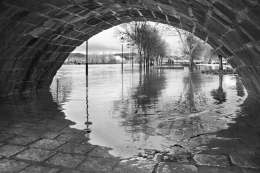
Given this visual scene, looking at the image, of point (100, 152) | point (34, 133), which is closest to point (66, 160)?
point (100, 152)

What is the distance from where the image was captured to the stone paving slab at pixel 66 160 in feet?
11.2

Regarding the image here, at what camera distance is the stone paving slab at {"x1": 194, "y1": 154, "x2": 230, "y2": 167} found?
3.41m

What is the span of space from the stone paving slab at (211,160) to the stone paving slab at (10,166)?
2401 mm

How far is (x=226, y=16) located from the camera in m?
4.50

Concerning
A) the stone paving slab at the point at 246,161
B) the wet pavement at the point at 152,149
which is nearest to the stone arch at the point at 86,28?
the wet pavement at the point at 152,149

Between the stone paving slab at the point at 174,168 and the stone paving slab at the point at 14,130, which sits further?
the stone paving slab at the point at 14,130

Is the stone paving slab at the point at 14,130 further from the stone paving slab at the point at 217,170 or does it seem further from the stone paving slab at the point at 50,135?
the stone paving slab at the point at 217,170

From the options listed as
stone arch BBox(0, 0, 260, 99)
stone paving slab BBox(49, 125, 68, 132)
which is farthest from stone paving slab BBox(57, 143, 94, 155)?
stone arch BBox(0, 0, 260, 99)

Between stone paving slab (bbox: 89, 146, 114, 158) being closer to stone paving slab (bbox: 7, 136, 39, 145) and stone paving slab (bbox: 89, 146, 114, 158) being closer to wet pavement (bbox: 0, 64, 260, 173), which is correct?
wet pavement (bbox: 0, 64, 260, 173)

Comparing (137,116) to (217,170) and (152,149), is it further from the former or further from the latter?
(217,170)

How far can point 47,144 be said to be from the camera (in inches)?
167

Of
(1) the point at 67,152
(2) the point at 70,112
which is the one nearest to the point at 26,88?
(2) the point at 70,112

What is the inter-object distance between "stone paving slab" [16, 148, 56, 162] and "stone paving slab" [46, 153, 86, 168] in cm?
14

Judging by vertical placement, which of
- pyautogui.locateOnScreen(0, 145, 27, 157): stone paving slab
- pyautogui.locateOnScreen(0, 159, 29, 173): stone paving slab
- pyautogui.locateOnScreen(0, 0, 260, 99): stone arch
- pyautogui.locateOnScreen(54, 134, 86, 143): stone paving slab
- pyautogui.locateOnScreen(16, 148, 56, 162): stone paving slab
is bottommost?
pyautogui.locateOnScreen(0, 159, 29, 173): stone paving slab
